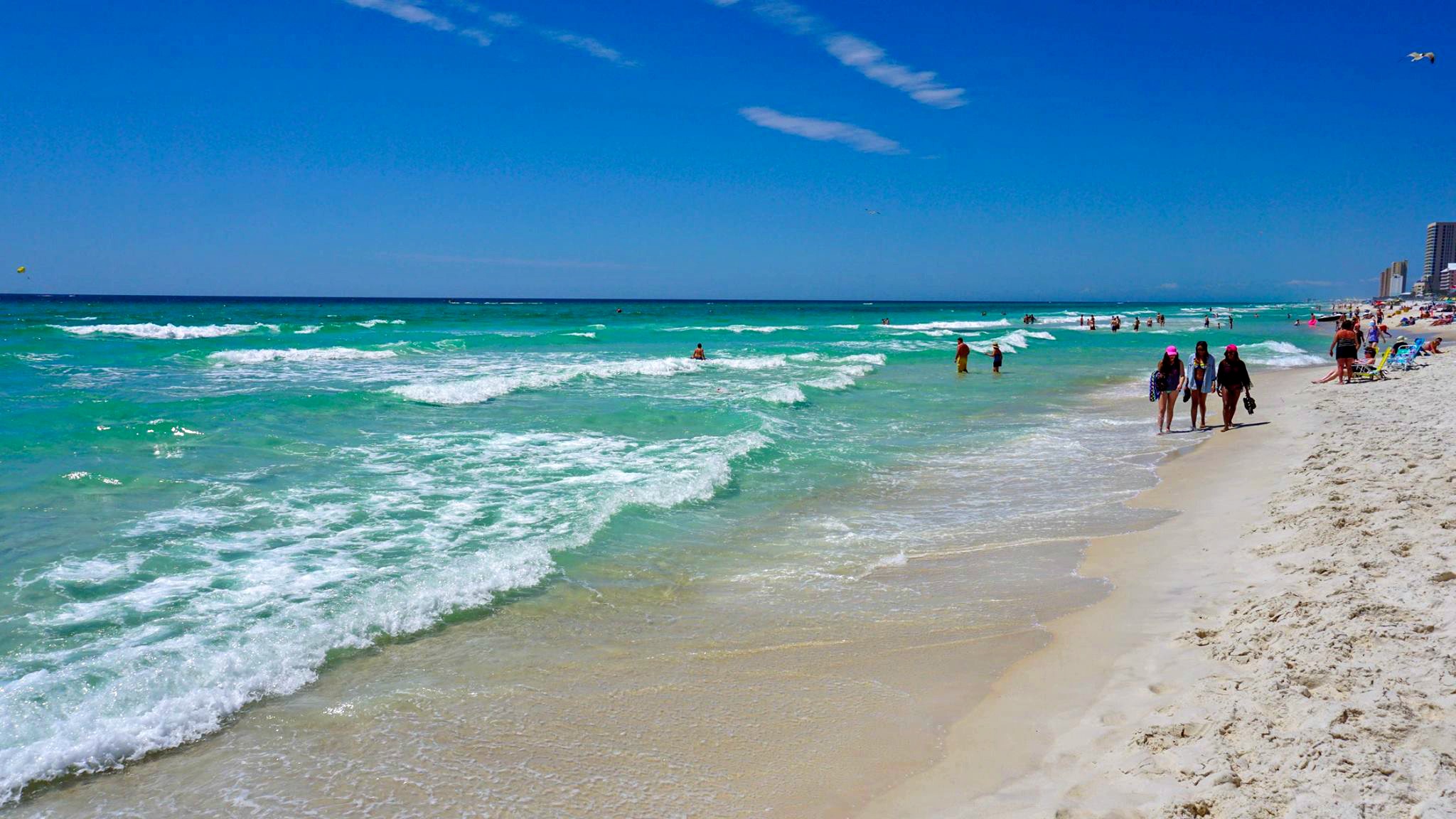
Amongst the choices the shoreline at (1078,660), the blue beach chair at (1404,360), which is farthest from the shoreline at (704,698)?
the blue beach chair at (1404,360)

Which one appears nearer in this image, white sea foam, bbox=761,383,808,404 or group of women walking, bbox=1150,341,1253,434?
group of women walking, bbox=1150,341,1253,434

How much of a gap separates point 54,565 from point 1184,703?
8.20m

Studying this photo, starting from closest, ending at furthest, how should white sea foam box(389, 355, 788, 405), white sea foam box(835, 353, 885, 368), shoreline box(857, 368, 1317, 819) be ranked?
shoreline box(857, 368, 1317, 819) → white sea foam box(389, 355, 788, 405) → white sea foam box(835, 353, 885, 368)

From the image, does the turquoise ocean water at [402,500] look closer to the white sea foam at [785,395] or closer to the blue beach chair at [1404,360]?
the white sea foam at [785,395]

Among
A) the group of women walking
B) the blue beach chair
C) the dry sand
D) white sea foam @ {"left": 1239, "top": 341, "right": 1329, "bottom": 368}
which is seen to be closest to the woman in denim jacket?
the group of women walking

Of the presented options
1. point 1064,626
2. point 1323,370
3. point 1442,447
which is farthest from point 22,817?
point 1323,370

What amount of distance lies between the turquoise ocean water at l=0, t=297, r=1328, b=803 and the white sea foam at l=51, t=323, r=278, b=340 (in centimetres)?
2047

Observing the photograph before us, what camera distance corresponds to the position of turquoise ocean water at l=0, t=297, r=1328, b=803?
5105 millimetres

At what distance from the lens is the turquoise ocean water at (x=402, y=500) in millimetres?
5105

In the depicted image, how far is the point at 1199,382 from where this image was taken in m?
13.0

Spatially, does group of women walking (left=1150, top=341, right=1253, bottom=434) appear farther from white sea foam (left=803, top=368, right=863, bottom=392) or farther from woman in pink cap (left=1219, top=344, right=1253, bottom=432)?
white sea foam (left=803, top=368, right=863, bottom=392)

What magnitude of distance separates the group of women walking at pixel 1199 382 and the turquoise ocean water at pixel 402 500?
0.71 meters

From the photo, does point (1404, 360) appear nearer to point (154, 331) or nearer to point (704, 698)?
point (704, 698)

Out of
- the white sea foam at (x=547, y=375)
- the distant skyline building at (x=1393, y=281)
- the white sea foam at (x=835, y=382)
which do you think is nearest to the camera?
the white sea foam at (x=547, y=375)
